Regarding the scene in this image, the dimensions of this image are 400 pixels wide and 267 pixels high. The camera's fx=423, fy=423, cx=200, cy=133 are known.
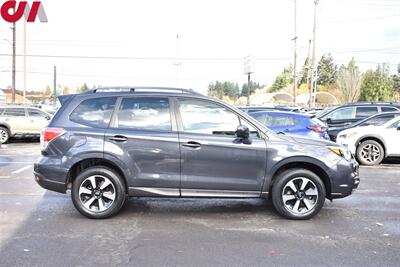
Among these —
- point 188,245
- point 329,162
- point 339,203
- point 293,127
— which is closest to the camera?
point 188,245

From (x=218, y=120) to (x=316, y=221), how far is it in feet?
6.49

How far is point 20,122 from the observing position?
56.2 feet

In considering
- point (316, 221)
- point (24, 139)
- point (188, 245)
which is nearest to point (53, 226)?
point (188, 245)

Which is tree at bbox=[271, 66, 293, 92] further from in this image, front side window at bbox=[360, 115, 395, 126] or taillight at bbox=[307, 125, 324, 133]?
taillight at bbox=[307, 125, 324, 133]

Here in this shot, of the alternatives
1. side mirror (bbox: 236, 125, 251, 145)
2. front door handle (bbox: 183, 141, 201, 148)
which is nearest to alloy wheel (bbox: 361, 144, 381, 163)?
side mirror (bbox: 236, 125, 251, 145)

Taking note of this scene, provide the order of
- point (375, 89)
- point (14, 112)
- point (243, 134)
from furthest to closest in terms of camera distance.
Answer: point (375, 89) → point (14, 112) → point (243, 134)

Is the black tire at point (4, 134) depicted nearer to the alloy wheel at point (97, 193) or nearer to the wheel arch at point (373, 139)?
the alloy wheel at point (97, 193)

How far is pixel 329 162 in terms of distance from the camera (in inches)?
234

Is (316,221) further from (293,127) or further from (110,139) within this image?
(293,127)

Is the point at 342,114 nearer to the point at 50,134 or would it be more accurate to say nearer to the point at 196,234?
the point at 196,234

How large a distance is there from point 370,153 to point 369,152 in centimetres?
4

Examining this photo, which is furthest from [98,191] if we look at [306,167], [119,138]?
[306,167]

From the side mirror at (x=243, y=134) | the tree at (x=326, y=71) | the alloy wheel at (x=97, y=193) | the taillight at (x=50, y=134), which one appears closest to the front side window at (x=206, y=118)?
the side mirror at (x=243, y=134)

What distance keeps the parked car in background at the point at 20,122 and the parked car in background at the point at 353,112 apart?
11.1 m
